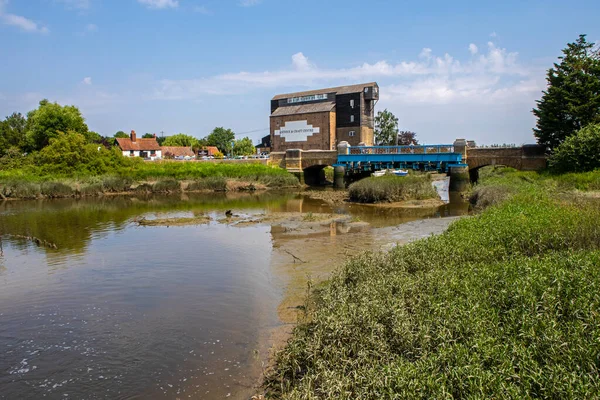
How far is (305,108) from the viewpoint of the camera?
6944 cm

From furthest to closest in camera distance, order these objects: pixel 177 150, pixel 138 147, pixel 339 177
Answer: pixel 177 150 < pixel 138 147 < pixel 339 177

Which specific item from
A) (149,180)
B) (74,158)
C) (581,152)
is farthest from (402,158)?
(74,158)

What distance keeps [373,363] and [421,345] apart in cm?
81

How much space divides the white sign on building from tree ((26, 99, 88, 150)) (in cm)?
3527

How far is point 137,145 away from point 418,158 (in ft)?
244

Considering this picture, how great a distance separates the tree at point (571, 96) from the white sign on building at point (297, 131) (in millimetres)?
36396

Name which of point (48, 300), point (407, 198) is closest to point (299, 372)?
point (48, 300)

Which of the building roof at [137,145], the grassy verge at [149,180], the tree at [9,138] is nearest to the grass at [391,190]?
the grassy verge at [149,180]

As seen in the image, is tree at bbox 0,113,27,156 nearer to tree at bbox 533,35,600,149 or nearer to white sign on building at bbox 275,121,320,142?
white sign on building at bbox 275,121,320,142

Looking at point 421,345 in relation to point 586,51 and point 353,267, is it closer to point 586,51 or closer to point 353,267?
point 353,267

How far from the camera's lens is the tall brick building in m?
65.7

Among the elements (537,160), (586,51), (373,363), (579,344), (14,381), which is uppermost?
(586,51)

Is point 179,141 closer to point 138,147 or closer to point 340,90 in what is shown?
point 138,147

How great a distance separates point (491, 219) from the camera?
14.2m
